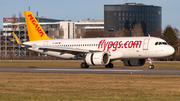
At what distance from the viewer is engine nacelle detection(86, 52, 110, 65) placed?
41.1 meters

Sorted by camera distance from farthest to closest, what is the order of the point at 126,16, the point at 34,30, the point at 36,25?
the point at 126,16
the point at 36,25
the point at 34,30

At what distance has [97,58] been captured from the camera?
41.2 metres

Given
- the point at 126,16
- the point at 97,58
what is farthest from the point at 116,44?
the point at 126,16

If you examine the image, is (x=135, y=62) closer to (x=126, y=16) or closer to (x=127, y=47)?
(x=127, y=47)

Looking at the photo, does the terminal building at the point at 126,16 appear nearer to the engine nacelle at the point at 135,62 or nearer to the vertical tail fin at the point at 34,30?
the vertical tail fin at the point at 34,30

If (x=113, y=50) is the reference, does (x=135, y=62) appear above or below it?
below

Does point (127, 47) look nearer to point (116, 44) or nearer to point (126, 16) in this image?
point (116, 44)

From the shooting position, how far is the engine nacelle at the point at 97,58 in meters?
41.1

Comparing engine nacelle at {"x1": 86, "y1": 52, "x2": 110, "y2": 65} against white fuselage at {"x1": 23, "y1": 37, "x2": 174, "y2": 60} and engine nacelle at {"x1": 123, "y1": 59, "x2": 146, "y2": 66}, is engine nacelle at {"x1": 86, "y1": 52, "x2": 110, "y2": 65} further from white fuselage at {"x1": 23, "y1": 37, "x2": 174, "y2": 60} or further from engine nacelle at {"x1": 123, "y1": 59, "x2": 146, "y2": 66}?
engine nacelle at {"x1": 123, "y1": 59, "x2": 146, "y2": 66}

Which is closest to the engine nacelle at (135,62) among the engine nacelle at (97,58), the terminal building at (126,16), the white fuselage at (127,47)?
the white fuselage at (127,47)

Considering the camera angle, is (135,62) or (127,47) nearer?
(127,47)

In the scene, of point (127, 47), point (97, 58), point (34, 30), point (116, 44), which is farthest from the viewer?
point (34, 30)

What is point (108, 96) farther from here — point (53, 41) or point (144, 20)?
point (144, 20)

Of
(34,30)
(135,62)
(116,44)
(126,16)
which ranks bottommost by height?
(135,62)
